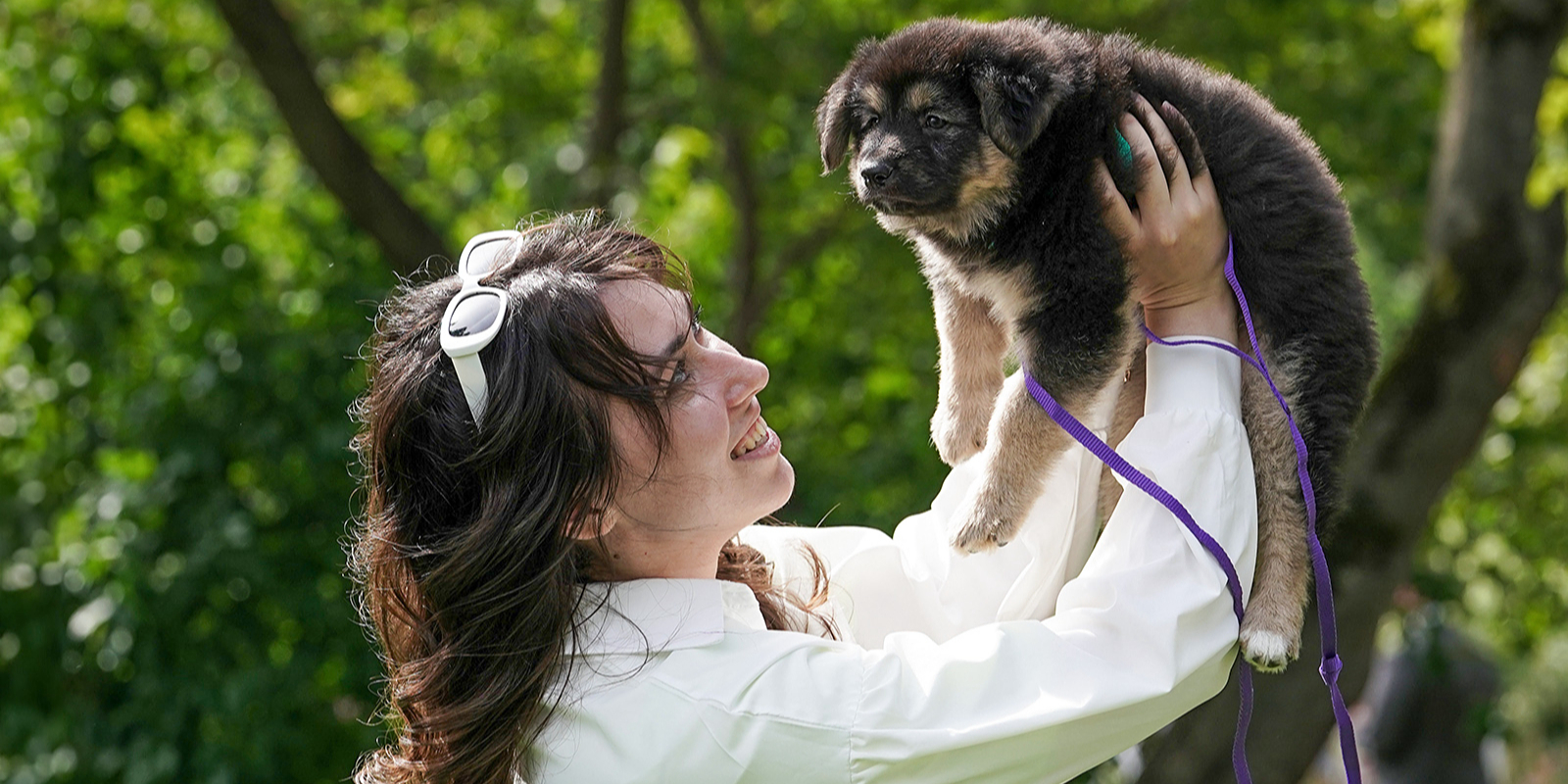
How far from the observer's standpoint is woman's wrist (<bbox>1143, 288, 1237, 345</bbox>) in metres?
2.67

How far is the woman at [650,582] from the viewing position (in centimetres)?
210

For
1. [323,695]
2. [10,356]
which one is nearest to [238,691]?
[323,695]

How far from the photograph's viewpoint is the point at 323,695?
5.70 m

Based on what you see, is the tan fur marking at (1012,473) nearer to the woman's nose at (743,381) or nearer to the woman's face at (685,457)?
the woman's face at (685,457)

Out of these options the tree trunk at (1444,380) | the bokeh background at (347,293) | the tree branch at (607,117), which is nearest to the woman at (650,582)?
the bokeh background at (347,293)

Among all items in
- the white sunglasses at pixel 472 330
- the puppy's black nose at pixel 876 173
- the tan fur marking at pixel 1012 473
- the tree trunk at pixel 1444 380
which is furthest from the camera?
the tree trunk at pixel 1444 380

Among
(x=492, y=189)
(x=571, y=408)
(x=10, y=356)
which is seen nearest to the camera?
(x=571, y=408)

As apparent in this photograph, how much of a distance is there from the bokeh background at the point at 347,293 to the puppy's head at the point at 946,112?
1.41 m

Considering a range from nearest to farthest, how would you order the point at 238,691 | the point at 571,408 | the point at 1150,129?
the point at 571,408
the point at 1150,129
the point at 238,691

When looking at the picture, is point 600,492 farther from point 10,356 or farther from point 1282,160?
point 10,356

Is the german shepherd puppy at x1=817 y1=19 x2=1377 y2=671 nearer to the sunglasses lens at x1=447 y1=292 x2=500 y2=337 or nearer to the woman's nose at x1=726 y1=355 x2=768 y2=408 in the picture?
the woman's nose at x1=726 y1=355 x2=768 y2=408

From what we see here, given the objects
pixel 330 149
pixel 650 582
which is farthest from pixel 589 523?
pixel 330 149

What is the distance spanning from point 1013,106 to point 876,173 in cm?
35

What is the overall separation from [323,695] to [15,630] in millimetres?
1318
